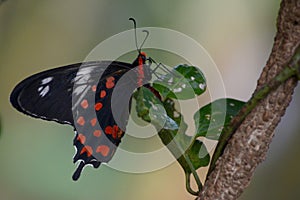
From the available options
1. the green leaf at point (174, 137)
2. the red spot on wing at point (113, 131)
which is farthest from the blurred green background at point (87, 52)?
the green leaf at point (174, 137)

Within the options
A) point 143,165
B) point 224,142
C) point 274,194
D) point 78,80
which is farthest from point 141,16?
point 224,142

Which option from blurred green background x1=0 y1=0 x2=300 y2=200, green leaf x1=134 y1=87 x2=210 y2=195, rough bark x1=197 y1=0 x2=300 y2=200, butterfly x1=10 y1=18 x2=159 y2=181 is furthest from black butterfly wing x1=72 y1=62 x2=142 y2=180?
blurred green background x1=0 y1=0 x2=300 y2=200

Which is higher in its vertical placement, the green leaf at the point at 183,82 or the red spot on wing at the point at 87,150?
the green leaf at the point at 183,82

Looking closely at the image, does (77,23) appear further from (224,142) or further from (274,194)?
(224,142)

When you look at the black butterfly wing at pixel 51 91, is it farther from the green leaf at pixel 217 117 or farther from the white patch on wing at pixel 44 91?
the green leaf at pixel 217 117

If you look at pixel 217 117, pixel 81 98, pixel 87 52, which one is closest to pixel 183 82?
pixel 217 117

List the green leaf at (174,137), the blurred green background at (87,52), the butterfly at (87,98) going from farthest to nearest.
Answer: the blurred green background at (87,52), the butterfly at (87,98), the green leaf at (174,137)

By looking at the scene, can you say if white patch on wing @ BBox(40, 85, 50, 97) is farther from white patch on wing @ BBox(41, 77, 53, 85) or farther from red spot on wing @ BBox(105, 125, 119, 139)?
red spot on wing @ BBox(105, 125, 119, 139)

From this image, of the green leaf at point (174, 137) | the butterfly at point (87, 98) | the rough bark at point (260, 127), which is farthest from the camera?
the butterfly at point (87, 98)
